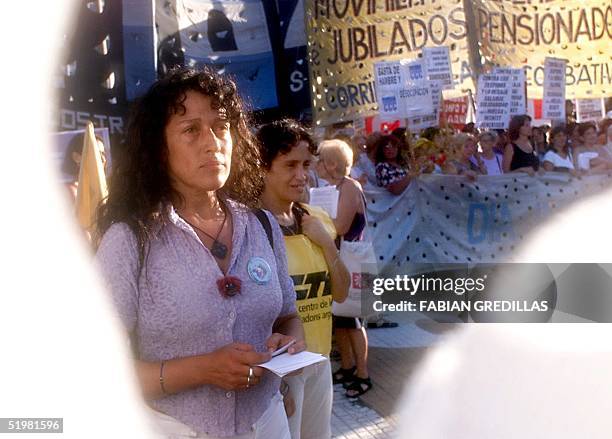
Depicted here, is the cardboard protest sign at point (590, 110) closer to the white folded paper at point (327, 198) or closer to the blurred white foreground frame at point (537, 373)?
the blurred white foreground frame at point (537, 373)

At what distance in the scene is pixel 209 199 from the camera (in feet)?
4.89

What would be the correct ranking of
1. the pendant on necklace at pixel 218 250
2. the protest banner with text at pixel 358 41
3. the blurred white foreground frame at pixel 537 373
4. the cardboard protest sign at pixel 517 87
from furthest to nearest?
the cardboard protest sign at pixel 517 87 → the protest banner with text at pixel 358 41 → the blurred white foreground frame at pixel 537 373 → the pendant on necklace at pixel 218 250

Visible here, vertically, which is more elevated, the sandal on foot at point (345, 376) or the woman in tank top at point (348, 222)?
the woman in tank top at point (348, 222)

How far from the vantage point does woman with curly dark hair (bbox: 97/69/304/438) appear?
1309mm

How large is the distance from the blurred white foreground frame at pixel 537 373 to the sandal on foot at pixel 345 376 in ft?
1.71

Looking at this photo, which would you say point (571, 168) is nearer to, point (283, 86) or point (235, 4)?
point (283, 86)

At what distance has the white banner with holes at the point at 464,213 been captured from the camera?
3.31 meters

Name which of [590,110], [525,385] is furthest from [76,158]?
[590,110]

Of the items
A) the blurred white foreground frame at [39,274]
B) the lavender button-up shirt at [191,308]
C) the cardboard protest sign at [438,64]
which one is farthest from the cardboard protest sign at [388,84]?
the lavender button-up shirt at [191,308]

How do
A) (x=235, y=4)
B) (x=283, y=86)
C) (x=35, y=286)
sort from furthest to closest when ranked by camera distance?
(x=283, y=86) → (x=235, y=4) → (x=35, y=286)

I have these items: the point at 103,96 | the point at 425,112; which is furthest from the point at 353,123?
the point at 103,96

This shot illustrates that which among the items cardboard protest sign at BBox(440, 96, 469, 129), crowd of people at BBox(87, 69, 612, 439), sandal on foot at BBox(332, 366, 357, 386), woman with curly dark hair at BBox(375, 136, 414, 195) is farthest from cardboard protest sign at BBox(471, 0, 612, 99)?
crowd of people at BBox(87, 69, 612, 439)

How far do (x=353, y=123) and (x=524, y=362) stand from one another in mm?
2010

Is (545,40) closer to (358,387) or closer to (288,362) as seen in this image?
(358,387)
